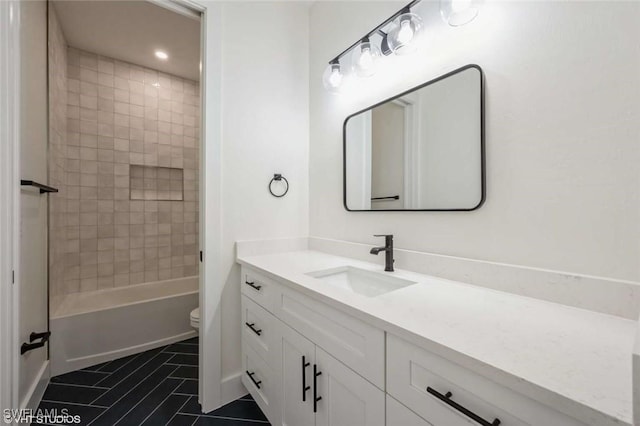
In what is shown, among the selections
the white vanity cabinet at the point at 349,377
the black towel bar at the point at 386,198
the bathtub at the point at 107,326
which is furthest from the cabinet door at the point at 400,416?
the bathtub at the point at 107,326

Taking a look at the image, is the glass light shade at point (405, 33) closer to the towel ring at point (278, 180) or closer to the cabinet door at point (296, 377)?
the towel ring at point (278, 180)

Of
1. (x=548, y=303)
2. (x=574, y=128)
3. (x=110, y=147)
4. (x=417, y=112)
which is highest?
(x=110, y=147)

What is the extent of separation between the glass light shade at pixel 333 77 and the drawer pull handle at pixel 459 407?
4.99 ft

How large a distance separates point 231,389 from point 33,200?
1524 mm

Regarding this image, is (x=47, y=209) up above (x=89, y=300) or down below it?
above

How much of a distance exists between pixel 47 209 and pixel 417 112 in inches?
95.6

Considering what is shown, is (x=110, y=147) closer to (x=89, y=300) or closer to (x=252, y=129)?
(x=89, y=300)

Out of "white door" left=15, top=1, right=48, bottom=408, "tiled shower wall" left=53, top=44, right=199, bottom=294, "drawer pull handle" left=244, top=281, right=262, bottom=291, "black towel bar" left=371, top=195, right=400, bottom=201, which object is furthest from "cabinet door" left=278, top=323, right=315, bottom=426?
"tiled shower wall" left=53, top=44, right=199, bottom=294

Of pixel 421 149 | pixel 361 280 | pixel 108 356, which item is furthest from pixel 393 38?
pixel 108 356

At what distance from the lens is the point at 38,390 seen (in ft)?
4.93

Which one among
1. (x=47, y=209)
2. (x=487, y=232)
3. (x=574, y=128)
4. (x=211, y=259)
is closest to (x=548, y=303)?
(x=487, y=232)

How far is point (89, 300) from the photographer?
91.7 inches

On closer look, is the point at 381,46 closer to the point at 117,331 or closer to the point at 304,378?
the point at 304,378

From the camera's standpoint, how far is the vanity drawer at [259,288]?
4.03 ft
